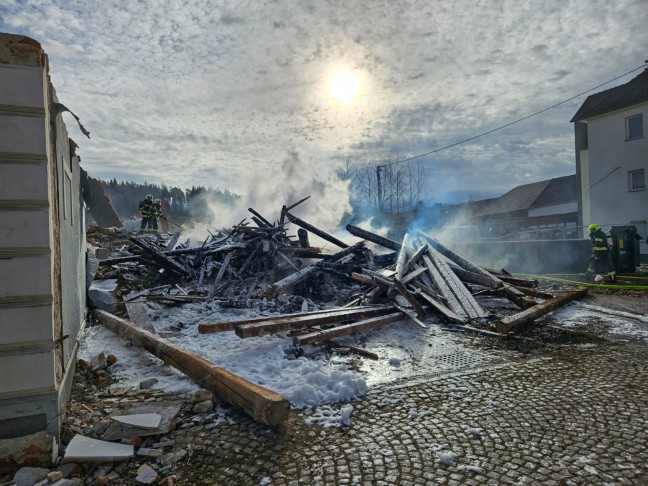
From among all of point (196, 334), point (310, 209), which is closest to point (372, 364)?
point (196, 334)

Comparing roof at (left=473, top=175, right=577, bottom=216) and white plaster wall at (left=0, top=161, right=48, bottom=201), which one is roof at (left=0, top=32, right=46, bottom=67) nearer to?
white plaster wall at (left=0, top=161, right=48, bottom=201)

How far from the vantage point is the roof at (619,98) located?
21.5 m

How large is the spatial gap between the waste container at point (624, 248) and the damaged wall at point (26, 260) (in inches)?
621

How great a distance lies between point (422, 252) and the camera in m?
10.3

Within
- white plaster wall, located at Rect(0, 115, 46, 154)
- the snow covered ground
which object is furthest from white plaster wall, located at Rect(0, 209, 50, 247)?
the snow covered ground

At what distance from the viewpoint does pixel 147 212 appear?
19500 millimetres

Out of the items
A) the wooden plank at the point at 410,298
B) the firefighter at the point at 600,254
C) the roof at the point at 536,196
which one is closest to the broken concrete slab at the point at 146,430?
the wooden plank at the point at 410,298

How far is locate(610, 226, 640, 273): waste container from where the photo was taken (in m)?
12.8

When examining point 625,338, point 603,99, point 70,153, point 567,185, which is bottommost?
point 625,338

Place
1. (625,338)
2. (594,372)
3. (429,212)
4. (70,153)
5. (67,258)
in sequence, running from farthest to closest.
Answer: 1. (429,212)
2. (625,338)
3. (70,153)
4. (594,372)
5. (67,258)

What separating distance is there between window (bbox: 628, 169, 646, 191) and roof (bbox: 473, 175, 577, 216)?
10.8 metres

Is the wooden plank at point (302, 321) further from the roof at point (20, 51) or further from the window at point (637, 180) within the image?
the window at point (637, 180)

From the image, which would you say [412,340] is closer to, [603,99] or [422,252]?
[422,252]

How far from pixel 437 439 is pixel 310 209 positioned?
75.4 ft
